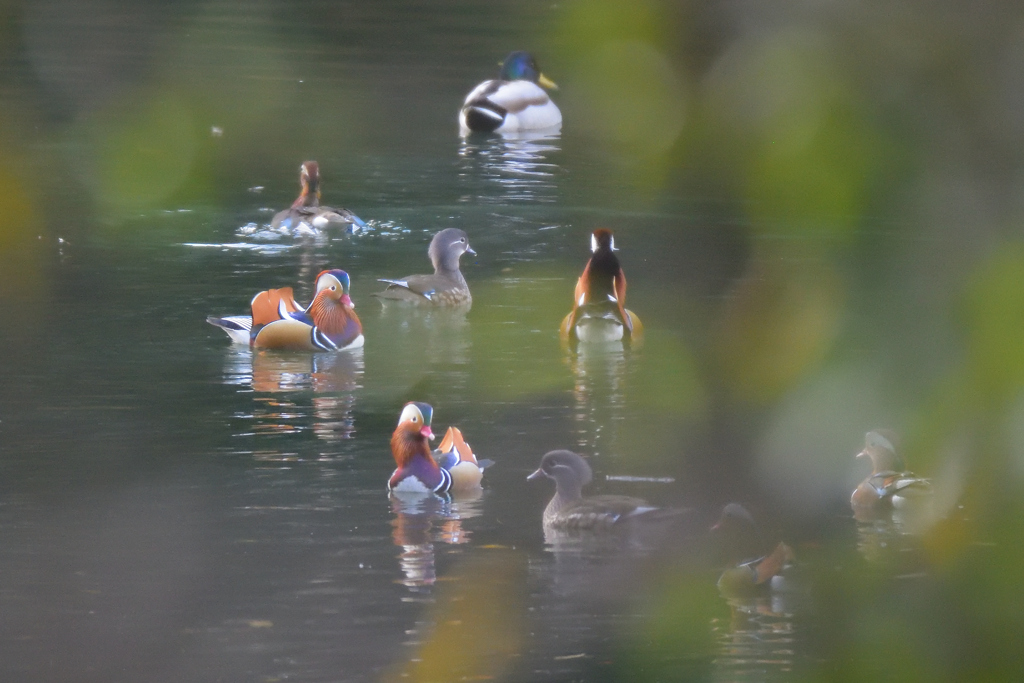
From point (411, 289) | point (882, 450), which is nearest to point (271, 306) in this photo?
point (411, 289)

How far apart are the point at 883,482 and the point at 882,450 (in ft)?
0.89

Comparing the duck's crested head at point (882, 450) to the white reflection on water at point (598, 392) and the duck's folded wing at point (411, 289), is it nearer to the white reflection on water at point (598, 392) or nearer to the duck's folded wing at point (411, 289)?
the white reflection on water at point (598, 392)

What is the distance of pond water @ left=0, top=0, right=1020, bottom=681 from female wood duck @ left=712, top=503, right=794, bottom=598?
0.45 ft

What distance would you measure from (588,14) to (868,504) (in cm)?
644

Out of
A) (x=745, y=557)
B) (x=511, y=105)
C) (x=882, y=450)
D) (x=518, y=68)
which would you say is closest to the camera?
(x=745, y=557)

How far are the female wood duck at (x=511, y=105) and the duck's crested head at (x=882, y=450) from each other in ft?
49.8

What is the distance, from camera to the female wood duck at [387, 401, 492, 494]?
839 cm

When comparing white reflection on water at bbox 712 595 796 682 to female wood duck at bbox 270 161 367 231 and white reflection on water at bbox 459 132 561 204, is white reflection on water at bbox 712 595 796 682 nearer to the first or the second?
female wood duck at bbox 270 161 367 231

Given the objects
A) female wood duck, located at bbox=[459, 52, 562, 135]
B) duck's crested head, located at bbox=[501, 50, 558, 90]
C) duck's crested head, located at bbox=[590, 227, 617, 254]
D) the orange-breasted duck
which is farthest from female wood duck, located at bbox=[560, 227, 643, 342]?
duck's crested head, located at bbox=[501, 50, 558, 90]

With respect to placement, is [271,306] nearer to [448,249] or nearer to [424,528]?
[448,249]

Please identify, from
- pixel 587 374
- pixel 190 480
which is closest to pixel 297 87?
pixel 587 374

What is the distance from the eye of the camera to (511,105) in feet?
78.0

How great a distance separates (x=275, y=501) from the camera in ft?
26.7

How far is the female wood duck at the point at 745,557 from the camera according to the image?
265 inches
